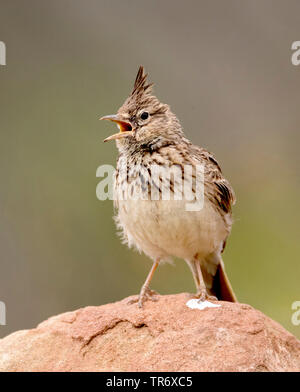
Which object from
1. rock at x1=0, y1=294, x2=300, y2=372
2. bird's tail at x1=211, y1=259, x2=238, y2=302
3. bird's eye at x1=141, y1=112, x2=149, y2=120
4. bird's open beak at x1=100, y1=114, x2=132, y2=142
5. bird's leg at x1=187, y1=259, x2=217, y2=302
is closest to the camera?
rock at x1=0, y1=294, x2=300, y2=372

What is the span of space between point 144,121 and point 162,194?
2.37ft

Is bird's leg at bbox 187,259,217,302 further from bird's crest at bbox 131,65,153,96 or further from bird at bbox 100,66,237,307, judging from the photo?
bird's crest at bbox 131,65,153,96

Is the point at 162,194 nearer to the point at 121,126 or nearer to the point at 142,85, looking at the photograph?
the point at 121,126

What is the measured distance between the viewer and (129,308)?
5195 mm

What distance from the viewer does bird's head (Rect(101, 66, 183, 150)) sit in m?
5.66

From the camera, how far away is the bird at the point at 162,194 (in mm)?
5379

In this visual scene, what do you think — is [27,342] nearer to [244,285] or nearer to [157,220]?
[157,220]

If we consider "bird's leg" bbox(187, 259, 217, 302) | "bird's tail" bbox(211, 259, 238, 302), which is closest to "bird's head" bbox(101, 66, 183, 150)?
"bird's leg" bbox(187, 259, 217, 302)

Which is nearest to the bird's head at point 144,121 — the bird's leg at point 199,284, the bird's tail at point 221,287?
the bird's leg at point 199,284

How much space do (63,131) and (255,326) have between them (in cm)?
618

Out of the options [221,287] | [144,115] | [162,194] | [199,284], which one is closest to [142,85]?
[144,115]

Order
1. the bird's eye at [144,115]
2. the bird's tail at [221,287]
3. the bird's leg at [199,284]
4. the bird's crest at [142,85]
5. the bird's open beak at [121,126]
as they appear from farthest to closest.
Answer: the bird's tail at [221,287], the bird's crest at [142,85], the bird's eye at [144,115], the bird's open beak at [121,126], the bird's leg at [199,284]

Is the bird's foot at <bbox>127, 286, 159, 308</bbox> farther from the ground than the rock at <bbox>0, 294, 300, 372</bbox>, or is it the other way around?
the bird's foot at <bbox>127, 286, 159, 308</bbox>

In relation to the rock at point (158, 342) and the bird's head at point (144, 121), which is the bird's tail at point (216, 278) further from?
the bird's head at point (144, 121)
